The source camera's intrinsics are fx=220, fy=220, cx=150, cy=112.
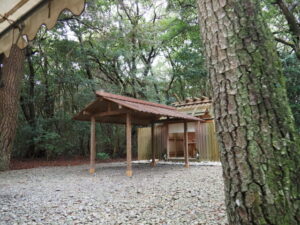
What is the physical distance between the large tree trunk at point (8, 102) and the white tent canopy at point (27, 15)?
6.14 meters

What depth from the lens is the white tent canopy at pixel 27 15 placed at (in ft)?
6.83

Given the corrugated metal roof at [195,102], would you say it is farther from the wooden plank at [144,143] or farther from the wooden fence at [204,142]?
the wooden plank at [144,143]

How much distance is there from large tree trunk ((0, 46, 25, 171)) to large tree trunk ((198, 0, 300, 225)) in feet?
27.8

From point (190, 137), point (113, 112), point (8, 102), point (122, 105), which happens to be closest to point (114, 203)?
point (122, 105)

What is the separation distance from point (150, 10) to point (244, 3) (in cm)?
1504

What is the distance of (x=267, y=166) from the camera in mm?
934

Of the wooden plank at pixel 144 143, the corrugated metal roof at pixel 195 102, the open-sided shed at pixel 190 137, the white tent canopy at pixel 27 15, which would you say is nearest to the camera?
the white tent canopy at pixel 27 15

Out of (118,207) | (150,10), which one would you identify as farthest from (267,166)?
(150,10)

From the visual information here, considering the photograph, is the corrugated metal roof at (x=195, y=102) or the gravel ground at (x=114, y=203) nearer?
the gravel ground at (x=114, y=203)

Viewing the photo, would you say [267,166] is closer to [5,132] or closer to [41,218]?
[41,218]

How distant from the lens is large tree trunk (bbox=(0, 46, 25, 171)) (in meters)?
7.64

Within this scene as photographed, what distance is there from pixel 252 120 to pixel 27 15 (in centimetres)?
245

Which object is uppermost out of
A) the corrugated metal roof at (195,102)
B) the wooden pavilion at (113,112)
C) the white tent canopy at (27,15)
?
the corrugated metal roof at (195,102)

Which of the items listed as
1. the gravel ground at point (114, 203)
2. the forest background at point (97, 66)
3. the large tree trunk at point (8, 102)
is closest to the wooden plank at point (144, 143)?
the forest background at point (97, 66)
